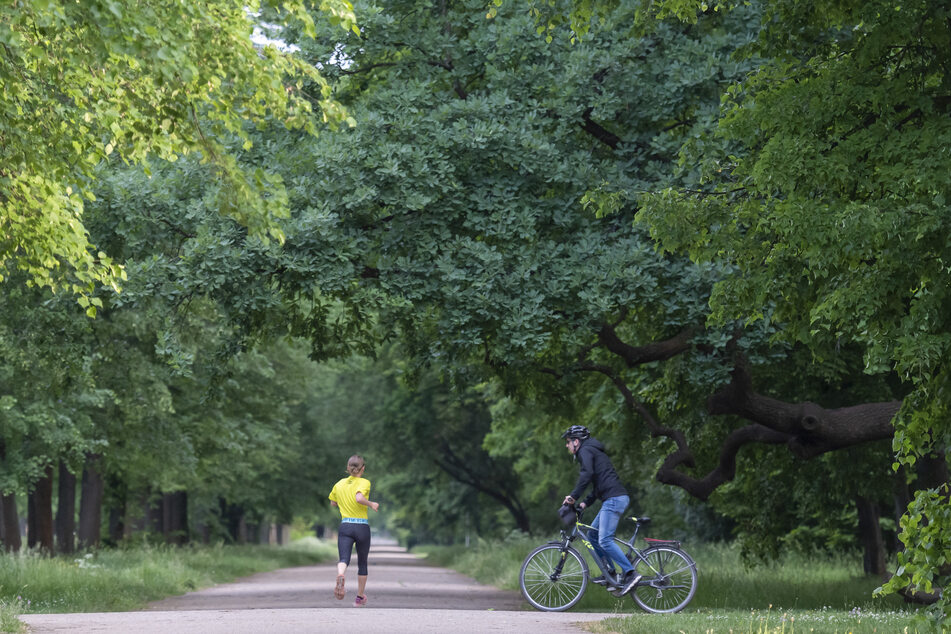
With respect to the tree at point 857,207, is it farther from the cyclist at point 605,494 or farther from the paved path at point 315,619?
the paved path at point 315,619

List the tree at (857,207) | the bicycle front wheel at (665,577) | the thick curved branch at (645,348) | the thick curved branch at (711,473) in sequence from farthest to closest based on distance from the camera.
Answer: the thick curved branch at (711,473)
the thick curved branch at (645,348)
the bicycle front wheel at (665,577)
the tree at (857,207)

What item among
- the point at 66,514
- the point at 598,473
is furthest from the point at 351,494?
the point at 66,514

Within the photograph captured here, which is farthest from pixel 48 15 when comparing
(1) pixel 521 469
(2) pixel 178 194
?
(1) pixel 521 469

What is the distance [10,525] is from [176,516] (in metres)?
12.9

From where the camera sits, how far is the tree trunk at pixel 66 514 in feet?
101

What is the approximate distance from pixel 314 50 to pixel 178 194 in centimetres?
287

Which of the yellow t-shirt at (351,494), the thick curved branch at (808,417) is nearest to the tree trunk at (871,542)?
the thick curved branch at (808,417)

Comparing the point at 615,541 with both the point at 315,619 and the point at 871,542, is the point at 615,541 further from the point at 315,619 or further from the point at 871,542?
the point at 871,542

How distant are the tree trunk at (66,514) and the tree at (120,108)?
21253 millimetres

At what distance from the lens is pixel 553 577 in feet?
46.3

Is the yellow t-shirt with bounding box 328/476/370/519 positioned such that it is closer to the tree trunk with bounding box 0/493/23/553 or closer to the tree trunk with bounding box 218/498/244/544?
the tree trunk with bounding box 0/493/23/553

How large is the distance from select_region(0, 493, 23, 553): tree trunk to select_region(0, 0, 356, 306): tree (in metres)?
19.5

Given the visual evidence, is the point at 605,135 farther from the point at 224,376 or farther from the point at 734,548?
the point at 734,548

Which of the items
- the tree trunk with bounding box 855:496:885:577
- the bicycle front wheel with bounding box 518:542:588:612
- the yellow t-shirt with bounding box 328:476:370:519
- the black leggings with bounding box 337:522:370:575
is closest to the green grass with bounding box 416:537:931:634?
the bicycle front wheel with bounding box 518:542:588:612
